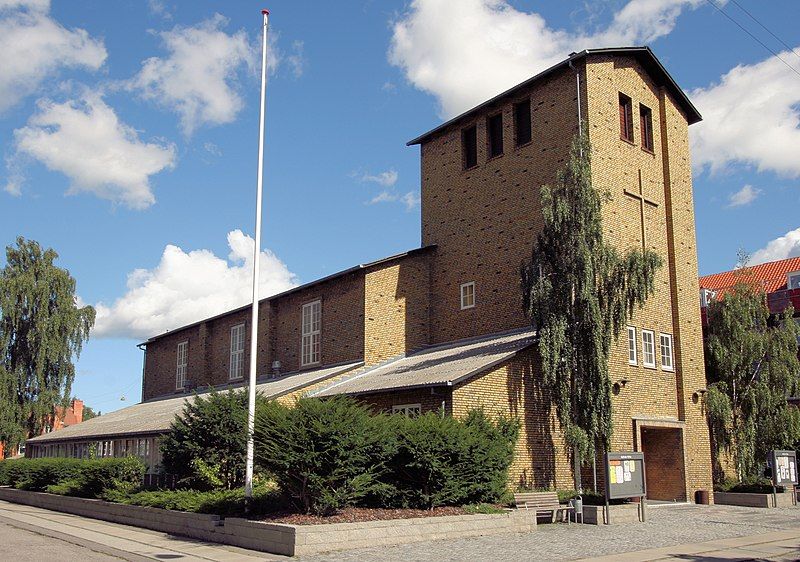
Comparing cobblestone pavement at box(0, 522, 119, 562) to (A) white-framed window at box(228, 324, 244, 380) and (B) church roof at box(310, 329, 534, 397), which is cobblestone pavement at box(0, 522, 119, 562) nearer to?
(B) church roof at box(310, 329, 534, 397)

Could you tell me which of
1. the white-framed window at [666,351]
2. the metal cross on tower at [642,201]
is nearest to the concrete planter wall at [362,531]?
the white-framed window at [666,351]

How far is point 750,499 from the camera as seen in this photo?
2581 centimetres

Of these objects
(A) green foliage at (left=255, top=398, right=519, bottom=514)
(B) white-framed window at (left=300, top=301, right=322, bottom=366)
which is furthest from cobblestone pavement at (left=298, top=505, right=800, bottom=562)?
(B) white-framed window at (left=300, top=301, right=322, bottom=366)

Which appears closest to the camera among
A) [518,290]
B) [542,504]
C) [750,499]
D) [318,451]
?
[318,451]

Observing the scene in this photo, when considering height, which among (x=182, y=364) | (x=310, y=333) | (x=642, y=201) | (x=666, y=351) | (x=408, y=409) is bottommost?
(x=408, y=409)

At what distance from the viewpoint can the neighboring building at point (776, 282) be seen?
42.1 meters

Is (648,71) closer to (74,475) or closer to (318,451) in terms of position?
(318,451)

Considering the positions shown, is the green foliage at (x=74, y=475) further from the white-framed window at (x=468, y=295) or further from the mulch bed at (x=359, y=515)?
the white-framed window at (x=468, y=295)

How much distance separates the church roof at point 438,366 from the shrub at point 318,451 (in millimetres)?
5260

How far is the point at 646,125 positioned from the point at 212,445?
1981cm

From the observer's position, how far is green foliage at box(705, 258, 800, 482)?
1121 inches

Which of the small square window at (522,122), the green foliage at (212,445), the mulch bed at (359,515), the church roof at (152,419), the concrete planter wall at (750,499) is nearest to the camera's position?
the mulch bed at (359,515)

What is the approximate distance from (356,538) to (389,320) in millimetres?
15189

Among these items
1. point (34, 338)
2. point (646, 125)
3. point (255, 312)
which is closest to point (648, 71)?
point (646, 125)
